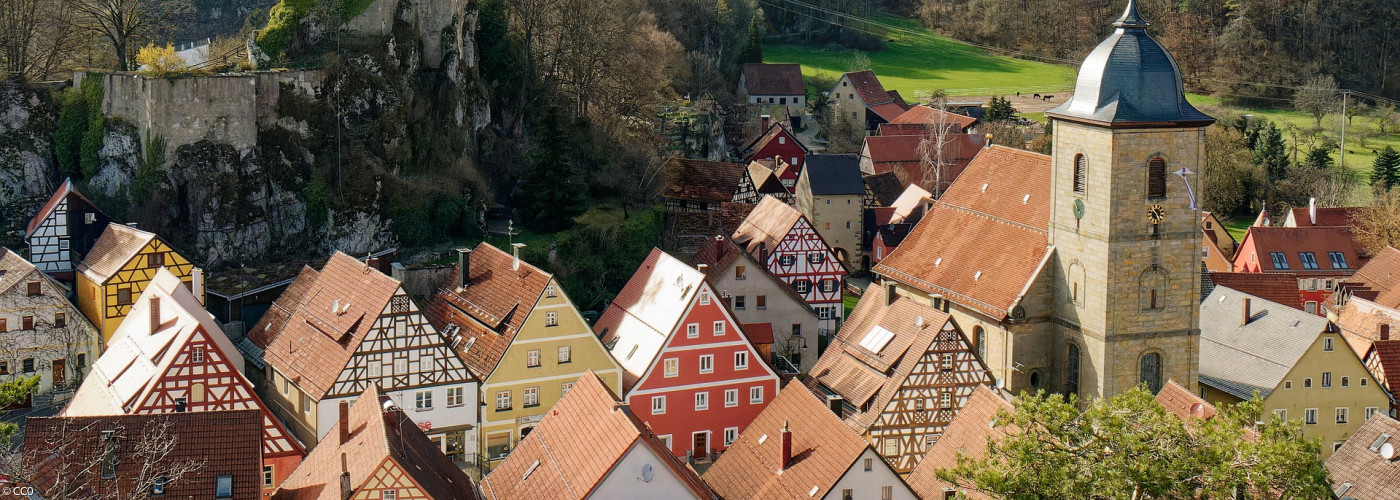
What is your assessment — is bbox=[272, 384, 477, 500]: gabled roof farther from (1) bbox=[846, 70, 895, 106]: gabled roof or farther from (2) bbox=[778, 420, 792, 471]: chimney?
(1) bbox=[846, 70, 895, 106]: gabled roof

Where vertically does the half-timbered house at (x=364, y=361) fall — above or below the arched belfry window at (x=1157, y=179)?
below

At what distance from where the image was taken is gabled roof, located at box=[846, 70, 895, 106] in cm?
9206

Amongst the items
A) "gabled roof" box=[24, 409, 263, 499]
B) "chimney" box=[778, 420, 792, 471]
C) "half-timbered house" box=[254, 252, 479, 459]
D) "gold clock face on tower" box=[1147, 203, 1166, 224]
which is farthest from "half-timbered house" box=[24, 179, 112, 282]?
"gold clock face on tower" box=[1147, 203, 1166, 224]

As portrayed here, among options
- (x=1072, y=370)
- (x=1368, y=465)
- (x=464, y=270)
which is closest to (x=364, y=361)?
(x=464, y=270)

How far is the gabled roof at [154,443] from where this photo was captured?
89.2 ft

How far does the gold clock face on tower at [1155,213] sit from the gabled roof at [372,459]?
706 inches

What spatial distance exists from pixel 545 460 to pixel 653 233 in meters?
24.3

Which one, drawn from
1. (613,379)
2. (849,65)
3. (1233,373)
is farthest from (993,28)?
(613,379)

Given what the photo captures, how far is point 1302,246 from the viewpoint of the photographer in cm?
6312

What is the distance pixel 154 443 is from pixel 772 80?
68212 millimetres

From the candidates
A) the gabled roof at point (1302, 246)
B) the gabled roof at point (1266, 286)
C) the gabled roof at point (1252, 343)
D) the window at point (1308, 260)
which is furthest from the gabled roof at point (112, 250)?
the window at point (1308, 260)

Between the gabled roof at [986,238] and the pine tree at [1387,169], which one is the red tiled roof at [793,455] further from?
the pine tree at [1387,169]

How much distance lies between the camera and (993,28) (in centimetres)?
11056

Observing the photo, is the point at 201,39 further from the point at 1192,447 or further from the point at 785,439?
the point at 1192,447
